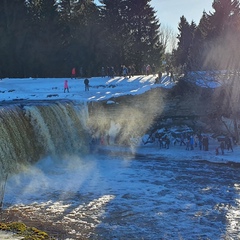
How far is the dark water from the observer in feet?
33.4

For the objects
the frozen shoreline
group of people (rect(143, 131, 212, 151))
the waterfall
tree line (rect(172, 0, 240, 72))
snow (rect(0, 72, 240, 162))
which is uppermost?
tree line (rect(172, 0, 240, 72))

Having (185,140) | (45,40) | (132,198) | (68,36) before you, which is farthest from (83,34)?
(132,198)

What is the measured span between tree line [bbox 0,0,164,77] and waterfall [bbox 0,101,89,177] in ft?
48.8

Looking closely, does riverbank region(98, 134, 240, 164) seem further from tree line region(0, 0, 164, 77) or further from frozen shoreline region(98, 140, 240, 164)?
tree line region(0, 0, 164, 77)

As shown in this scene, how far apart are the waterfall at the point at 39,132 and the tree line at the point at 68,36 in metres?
14.9

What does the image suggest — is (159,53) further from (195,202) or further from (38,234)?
(38,234)

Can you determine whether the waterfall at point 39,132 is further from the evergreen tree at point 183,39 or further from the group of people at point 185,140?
the evergreen tree at point 183,39

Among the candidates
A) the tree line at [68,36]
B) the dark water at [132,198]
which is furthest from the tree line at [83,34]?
the dark water at [132,198]

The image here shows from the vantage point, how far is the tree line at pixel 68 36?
3406 cm

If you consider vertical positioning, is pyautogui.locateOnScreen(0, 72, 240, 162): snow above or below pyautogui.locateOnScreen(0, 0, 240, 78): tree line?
below

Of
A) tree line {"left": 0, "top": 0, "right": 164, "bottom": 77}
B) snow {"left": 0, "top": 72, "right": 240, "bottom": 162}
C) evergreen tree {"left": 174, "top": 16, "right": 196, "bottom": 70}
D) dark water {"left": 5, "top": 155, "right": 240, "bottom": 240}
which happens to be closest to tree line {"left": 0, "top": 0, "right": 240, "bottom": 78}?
tree line {"left": 0, "top": 0, "right": 164, "bottom": 77}

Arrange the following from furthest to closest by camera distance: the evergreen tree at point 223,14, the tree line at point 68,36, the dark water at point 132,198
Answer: the tree line at point 68,36 → the evergreen tree at point 223,14 → the dark water at point 132,198

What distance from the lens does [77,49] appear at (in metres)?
36.0

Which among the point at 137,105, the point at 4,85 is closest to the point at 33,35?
the point at 4,85
